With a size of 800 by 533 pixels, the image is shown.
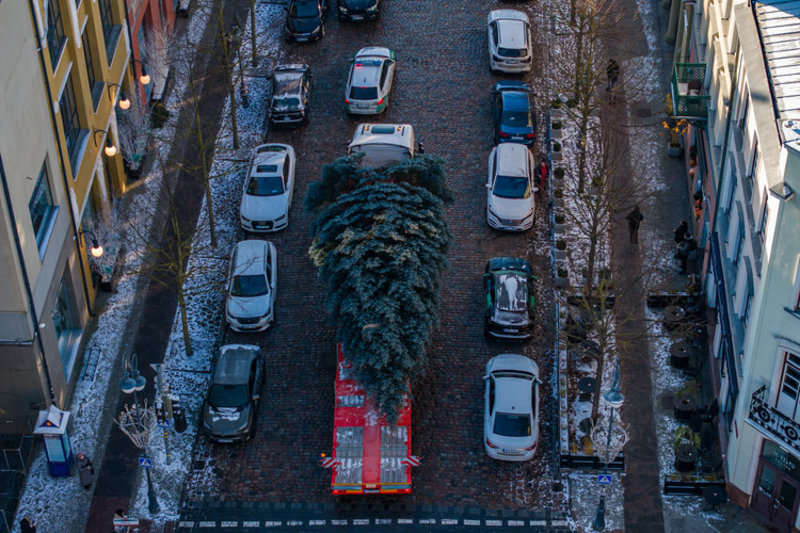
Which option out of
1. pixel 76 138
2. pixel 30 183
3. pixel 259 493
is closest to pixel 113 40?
pixel 76 138

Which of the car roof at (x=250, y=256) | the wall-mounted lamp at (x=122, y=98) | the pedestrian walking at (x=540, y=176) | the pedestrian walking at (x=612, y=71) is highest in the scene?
the pedestrian walking at (x=612, y=71)

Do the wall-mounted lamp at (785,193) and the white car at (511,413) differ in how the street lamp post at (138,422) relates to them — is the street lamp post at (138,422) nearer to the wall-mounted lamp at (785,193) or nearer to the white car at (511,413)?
the white car at (511,413)

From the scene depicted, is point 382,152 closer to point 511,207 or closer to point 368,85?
point 368,85

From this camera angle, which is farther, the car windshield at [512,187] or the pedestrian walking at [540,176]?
the pedestrian walking at [540,176]

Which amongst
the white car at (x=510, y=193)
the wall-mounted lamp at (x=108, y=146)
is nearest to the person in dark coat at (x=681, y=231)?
the white car at (x=510, y=193)

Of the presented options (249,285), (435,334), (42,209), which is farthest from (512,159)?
(42,209)

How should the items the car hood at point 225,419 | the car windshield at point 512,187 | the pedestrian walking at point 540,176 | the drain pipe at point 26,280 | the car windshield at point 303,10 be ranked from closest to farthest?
the drain pipe at point 26,280, the car hood at point 225,419, the car windshield at point 512,187, the pedestrian walking at point 540,176, the car windshield at point 303,10

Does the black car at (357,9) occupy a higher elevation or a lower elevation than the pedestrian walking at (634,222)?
higher
